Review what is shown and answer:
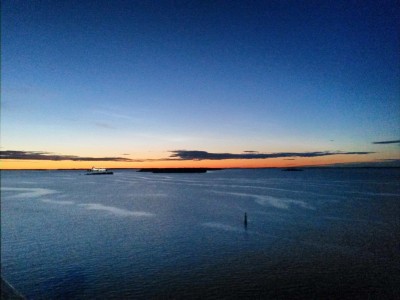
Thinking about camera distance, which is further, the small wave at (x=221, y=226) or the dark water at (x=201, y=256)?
the small wave at (x=221, y=226)

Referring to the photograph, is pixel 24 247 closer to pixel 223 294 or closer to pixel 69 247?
pixel 69 247

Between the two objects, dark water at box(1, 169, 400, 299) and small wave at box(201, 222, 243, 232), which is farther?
small wave at box(201, 222, 243, 232)

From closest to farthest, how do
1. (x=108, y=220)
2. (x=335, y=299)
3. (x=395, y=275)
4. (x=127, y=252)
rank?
(x=335, y=299) → (x=395, y=275) → (x=127, y=252) → (x=108, y=220)

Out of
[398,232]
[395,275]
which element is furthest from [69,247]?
[398,232]

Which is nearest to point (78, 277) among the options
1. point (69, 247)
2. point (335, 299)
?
point (69, 247)

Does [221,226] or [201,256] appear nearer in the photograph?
[201,256]

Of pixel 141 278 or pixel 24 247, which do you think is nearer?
pixel 141 278

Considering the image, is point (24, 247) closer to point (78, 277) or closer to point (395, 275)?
point (78, 277)

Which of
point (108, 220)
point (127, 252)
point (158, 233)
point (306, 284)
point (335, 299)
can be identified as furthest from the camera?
point (108, 220)

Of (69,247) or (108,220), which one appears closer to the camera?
(69,247)
